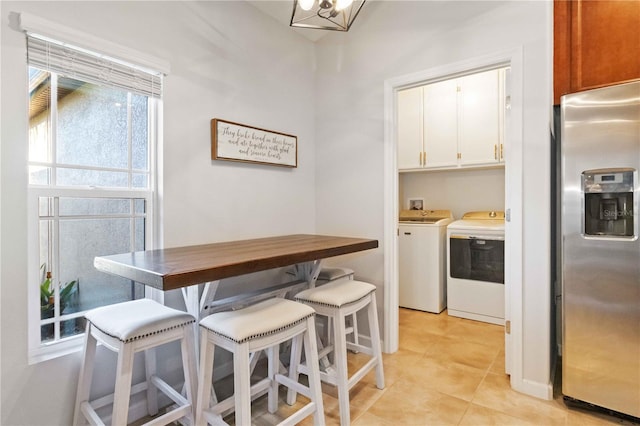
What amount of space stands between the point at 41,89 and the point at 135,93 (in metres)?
0.39

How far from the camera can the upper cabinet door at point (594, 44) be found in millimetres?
1957

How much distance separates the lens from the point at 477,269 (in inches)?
126

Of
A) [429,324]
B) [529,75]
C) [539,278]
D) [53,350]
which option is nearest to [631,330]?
[539,278]

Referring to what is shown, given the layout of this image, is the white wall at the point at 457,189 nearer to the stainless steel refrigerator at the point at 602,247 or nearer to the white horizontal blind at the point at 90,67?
the stainless steel refrigerator at the point at 602,247

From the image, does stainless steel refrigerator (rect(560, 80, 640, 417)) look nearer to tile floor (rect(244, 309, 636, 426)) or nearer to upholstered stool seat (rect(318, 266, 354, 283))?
tile floor (rect(244, 309, 636, 426))

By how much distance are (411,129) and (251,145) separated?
2.01 metres

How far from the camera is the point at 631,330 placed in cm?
162

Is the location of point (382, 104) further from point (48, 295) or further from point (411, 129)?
point (48, 295)

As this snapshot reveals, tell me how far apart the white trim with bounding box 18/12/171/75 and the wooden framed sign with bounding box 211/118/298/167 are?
0.45 meters

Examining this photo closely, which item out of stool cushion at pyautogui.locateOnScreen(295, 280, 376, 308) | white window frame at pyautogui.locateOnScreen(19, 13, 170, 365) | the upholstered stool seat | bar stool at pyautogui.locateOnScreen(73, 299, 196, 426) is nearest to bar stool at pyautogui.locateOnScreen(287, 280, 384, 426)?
stool cushion at pyautogui.locateOnScreen(295, 280, 376, 308)

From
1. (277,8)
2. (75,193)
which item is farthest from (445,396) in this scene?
(277,8)

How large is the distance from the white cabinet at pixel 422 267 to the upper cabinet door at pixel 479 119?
0.82 m

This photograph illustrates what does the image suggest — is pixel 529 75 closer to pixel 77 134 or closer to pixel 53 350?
pixel 77 134

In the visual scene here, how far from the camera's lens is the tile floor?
5.71ft
